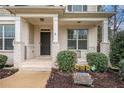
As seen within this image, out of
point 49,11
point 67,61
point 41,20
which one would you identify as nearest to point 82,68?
point 67,61

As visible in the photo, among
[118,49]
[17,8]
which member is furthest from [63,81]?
[17,8]

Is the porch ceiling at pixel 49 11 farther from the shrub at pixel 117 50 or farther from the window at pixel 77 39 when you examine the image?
the window at pixel 77 39

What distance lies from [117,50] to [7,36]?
299 inches

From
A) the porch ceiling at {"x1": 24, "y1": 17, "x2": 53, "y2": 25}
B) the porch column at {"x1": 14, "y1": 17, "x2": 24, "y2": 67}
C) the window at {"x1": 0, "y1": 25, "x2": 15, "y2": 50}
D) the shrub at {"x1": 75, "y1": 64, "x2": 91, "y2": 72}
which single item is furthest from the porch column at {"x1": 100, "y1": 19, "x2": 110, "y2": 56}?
the window at {"x1": 0, "y1": 25, "x2": 15, "y2": 50}

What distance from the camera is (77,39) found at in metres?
18.3

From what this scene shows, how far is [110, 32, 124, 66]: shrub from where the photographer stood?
13322 millimetres

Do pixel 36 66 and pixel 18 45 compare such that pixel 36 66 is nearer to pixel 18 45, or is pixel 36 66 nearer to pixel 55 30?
pixel 18 45

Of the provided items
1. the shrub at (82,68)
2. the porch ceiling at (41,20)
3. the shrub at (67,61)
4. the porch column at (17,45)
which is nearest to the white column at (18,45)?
the porch column at (17,45)

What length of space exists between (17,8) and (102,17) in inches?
216

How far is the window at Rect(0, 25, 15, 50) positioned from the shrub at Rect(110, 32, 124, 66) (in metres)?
6.96

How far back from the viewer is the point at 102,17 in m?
15.2

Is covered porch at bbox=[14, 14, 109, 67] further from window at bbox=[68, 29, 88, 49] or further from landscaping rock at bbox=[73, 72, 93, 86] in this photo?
landscaping rock at bbox=[73, 72, 93, 86]

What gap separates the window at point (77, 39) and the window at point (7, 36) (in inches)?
182
